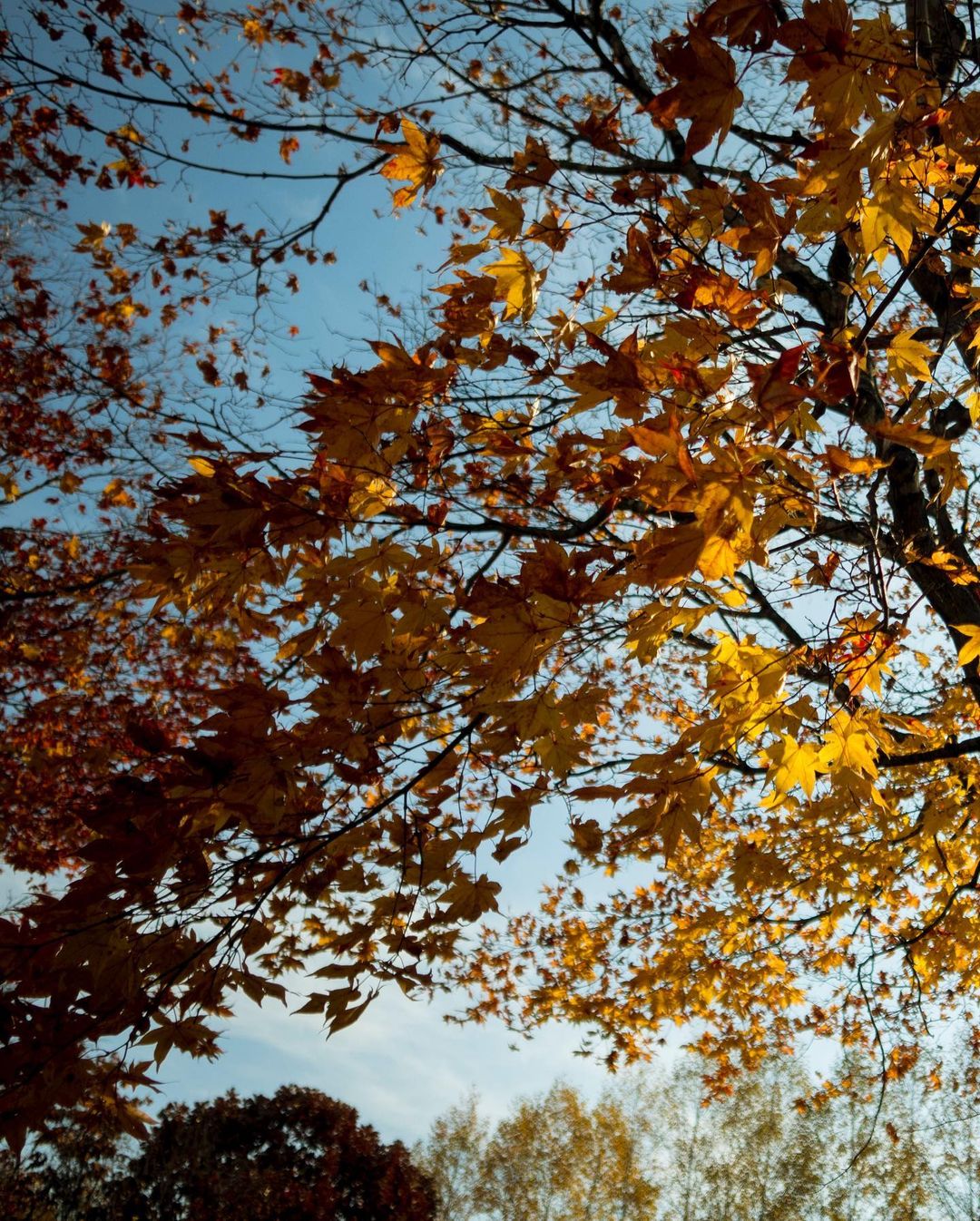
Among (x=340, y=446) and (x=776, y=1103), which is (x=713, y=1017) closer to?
(x=340, y=446)

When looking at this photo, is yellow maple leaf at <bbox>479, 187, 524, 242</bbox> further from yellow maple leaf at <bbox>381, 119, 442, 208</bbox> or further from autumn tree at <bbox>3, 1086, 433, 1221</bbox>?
autumn tree at <bbox>3, 1086, 433, 1221</bbox>

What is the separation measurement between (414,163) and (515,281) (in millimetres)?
550

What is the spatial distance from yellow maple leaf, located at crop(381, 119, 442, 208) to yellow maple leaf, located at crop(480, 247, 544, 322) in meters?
0.47

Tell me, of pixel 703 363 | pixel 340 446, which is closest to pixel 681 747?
pixel 703 363

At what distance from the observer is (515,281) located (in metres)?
2.12

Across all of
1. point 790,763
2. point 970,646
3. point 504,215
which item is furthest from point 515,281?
point 970,646

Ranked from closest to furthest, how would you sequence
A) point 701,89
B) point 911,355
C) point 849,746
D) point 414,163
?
point 701,89
point 849,746
point 911,355
point 414,163

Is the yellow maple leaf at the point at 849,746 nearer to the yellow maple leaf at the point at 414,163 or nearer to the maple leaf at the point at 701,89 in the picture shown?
the maple leaf at the point at 701,89

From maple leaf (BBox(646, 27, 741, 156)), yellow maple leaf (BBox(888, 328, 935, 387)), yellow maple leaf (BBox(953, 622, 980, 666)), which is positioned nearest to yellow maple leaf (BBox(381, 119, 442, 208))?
maple leaf (BBox(646, 27, 741, 156))

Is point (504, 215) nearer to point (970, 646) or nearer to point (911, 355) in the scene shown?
point (911, 355)

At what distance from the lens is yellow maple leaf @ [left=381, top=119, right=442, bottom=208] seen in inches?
87.3

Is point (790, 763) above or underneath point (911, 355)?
underneath

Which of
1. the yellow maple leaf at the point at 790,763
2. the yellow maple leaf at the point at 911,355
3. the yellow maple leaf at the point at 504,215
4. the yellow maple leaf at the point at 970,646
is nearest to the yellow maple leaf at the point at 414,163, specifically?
the yellow maple leaf at the point at 504,215

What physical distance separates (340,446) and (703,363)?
1015mm
